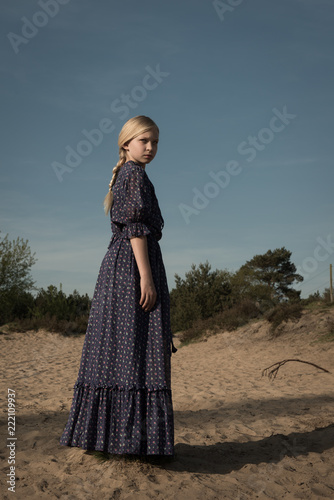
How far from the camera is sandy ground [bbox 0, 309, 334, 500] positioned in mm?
3062

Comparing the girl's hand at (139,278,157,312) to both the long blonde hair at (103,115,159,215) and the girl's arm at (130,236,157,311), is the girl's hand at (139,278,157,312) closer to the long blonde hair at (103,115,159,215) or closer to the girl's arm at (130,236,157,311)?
the girl's arm at (130,236,157,311)

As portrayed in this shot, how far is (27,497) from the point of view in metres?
2.97

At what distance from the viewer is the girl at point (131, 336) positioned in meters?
3.05

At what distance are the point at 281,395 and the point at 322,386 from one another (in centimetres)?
108

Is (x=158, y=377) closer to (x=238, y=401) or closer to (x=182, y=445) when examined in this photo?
(x=182, y=445)

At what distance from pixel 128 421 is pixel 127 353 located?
45cm

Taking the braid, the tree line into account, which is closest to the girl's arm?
the braid

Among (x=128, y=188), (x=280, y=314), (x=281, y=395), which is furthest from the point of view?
(x=280, y=314)

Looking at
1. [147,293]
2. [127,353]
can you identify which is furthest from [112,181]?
[127,353]

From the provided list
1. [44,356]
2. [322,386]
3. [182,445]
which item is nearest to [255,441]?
[182,445]

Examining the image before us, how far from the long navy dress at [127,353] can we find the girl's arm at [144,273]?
0.06 meters

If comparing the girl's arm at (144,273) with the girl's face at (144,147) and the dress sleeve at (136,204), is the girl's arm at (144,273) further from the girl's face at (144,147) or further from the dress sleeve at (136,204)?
the girl's face at (144,147)

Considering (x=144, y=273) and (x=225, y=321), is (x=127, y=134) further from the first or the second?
(x=225, y=321)

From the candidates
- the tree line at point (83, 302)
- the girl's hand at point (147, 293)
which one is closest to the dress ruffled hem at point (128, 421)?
the girl's hand at point (147, 293)
